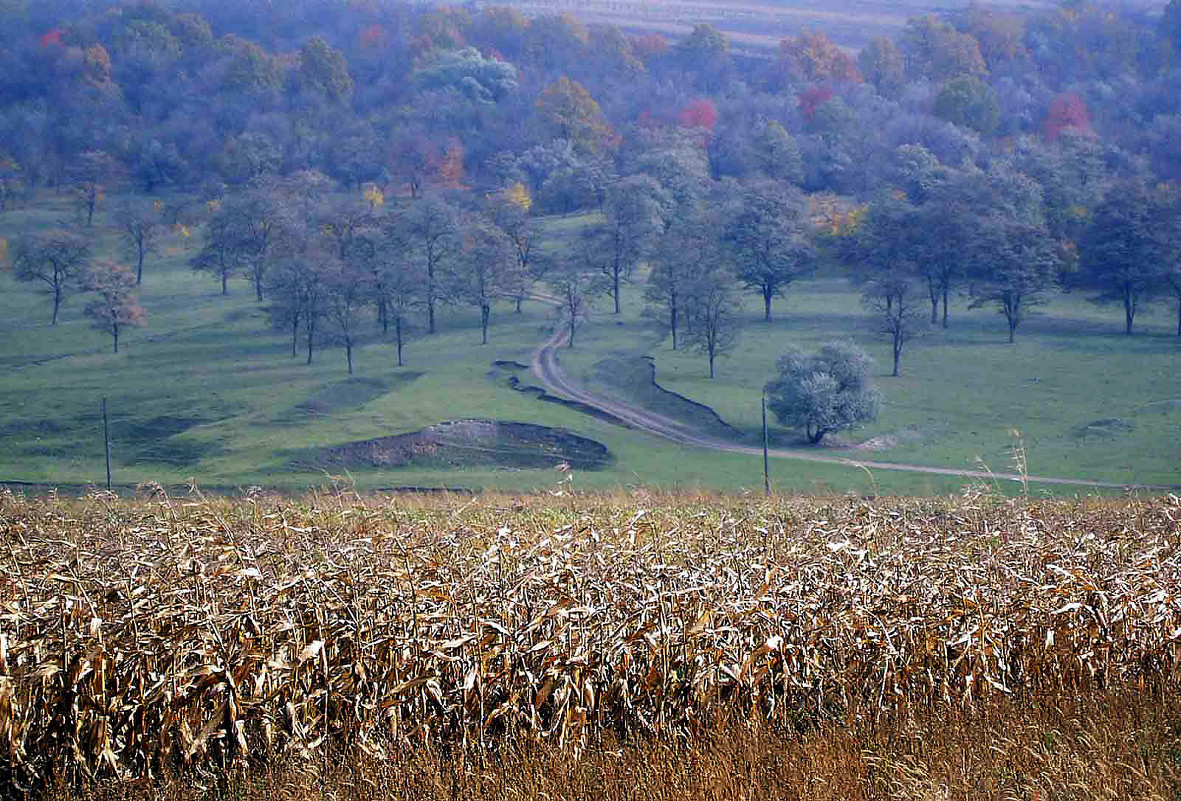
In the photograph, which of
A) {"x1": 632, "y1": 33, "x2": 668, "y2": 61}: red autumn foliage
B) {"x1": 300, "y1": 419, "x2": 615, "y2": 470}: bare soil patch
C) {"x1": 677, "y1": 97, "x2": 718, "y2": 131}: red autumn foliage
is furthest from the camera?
{"x1": 632, "y1": 33, "x2": 668, "y2": 61}: red autumn foliage

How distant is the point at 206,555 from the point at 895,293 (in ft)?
167

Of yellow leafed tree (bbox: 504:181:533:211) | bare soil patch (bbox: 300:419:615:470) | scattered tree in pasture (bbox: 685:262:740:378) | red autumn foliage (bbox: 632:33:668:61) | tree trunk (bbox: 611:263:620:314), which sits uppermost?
red autumn foliage (bbox: 632:33:668:61)

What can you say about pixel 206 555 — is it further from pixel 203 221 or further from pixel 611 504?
pixel 203 221

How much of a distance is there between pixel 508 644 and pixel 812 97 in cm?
11717

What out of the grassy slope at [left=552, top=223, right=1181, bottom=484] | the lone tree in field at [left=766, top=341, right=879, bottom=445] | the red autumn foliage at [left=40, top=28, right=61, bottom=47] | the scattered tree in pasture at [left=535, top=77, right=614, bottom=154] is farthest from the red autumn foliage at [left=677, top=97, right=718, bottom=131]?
the red autumn foliage at [left=40, top=28, right=61, bottom=47]

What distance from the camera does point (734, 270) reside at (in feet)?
212

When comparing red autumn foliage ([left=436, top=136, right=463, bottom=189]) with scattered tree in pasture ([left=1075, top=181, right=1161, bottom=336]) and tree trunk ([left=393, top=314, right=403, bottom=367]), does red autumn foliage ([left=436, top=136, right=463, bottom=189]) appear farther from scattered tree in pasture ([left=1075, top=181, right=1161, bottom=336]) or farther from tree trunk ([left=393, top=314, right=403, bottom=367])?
scattered tree in pasture ([left=1075, top=181, right=1161, bottom=336])

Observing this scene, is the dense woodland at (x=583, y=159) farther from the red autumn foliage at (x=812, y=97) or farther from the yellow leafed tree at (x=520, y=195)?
the red autumn foliage at (x=812, y=97)

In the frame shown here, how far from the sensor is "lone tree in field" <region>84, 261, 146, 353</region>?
198 feet

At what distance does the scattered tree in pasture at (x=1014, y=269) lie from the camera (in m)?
57.8

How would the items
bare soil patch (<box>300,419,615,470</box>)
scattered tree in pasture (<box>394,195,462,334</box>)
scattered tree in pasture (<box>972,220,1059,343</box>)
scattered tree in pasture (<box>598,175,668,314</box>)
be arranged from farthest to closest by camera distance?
scattered tree in pasture (<box>598,175,668,314</box>) < scattered tree in pasture (<box>394,195,462,334</box>) < scattered tree in pasture (<box>972,220,1059,343</box>) < bare soil patch (<box>300,419,615,470</box>)

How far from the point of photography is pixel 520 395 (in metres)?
50.4

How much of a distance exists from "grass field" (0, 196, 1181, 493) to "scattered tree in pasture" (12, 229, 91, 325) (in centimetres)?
151

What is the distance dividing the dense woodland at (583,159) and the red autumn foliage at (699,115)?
1.21 feet
